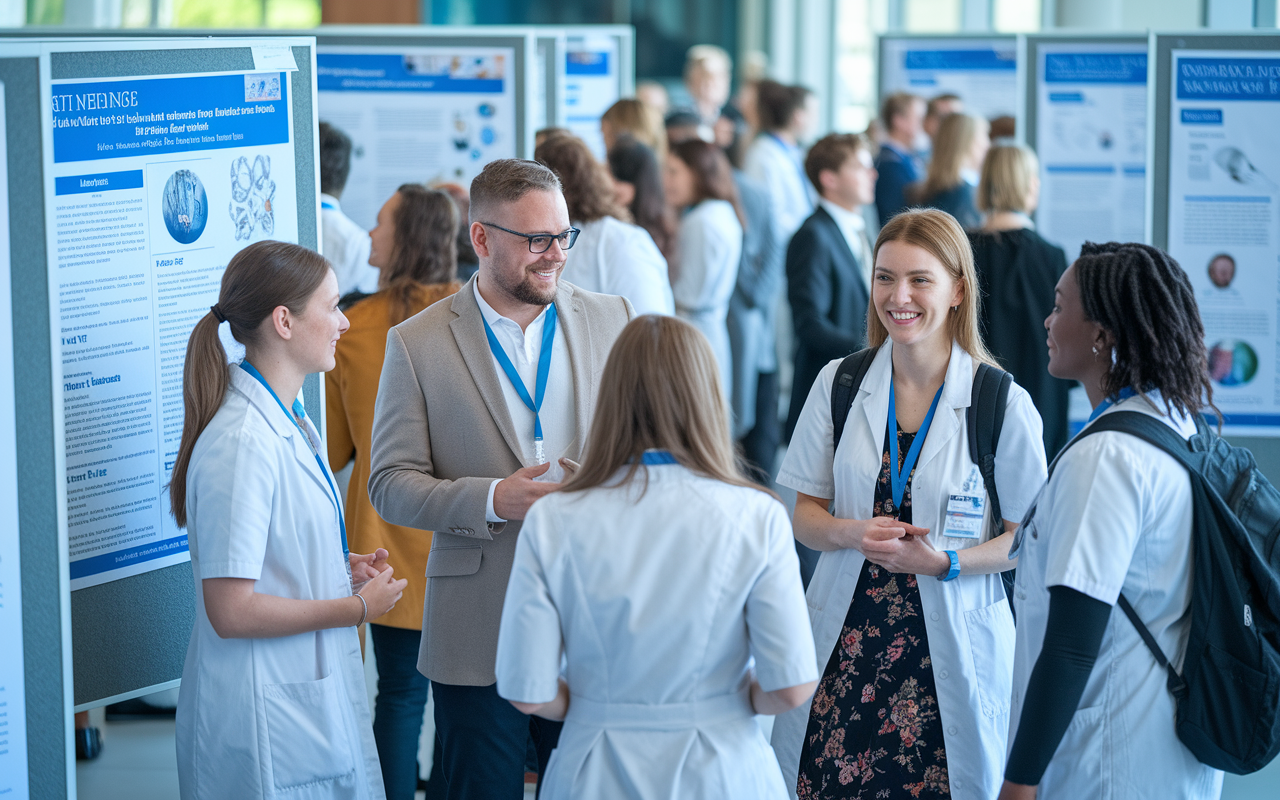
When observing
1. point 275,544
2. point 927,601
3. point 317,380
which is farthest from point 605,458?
point 317,380

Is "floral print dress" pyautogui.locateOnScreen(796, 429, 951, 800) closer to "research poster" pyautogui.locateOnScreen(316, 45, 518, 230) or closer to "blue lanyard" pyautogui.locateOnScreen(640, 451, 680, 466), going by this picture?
"blue lanyard" pyautogui.locateOnScreen(640, 451, 680, 466)

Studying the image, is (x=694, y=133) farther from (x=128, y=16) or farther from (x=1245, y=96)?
(x=128, y=16)

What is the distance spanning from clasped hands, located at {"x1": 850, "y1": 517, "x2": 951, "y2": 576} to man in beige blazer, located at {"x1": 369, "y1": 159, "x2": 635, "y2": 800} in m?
0.60

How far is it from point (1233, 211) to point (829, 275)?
4.56 ft

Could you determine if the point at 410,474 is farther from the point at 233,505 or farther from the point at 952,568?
the point at 952,568

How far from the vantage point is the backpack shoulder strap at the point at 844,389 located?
2443mm

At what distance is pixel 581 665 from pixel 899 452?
3.01 ft

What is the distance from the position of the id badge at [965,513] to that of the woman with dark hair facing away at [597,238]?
79.9 inches

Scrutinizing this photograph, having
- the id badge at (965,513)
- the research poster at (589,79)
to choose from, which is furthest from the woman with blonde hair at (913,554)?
the research poster at (589,79)

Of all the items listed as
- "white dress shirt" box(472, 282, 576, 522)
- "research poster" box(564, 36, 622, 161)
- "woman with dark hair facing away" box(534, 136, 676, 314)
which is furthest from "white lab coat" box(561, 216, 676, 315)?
"research poster" box(564, 36, 622, 161)

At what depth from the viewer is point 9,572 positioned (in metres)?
1.95

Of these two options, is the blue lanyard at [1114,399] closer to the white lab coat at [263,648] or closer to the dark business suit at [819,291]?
the white lab coat at [263,648]

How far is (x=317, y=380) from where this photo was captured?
293 cm

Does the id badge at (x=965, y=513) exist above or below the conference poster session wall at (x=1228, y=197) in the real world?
below
